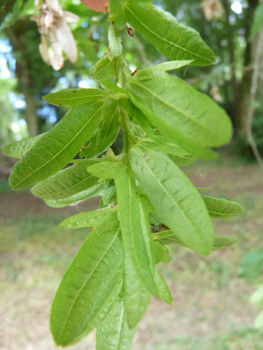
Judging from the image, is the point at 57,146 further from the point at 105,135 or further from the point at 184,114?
the point at 184,114

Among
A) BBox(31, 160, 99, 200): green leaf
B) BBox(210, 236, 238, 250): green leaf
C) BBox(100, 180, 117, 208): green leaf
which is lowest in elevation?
BBox(210, 236, 238, 250): green leaf

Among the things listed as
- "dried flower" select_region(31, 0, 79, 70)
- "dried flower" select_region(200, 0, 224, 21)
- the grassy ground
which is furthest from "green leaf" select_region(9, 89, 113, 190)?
the grassy ground

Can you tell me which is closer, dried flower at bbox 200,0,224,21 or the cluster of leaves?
the cluster of leaves

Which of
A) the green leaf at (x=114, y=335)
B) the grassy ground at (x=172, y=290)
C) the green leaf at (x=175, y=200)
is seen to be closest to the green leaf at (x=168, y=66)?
the green leaf at (x=175, y=200)

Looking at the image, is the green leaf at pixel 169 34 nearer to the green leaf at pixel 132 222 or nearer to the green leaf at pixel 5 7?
the green leaf at pixel 132 222

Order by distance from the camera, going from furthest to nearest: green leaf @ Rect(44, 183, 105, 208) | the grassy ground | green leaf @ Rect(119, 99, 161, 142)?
the grassy ground < green leaf @ Rect(44, 183, 105, 208) < green leaf @ Rect(119, 99, 161, 142)

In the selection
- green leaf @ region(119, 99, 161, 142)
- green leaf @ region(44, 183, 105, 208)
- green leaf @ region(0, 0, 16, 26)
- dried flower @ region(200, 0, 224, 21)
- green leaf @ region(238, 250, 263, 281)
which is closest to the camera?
green leaf @ region(119, 99, 161, 142)

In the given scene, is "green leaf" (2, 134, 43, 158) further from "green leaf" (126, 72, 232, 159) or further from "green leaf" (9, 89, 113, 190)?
"green leaf" (126, 72, 232, 159)
